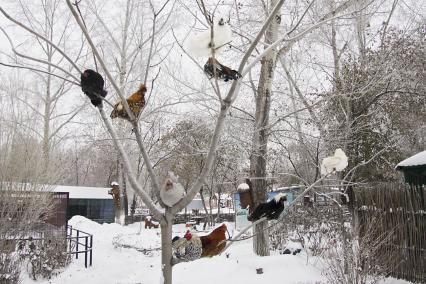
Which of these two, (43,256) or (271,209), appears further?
(43,256)

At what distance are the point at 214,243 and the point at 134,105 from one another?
79cm

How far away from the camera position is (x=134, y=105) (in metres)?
2.18

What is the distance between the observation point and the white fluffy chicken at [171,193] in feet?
6.39

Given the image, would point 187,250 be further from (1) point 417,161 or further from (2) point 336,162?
(1) point 417,161

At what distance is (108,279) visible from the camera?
1006 centimetres

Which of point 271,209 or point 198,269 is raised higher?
point 271,209

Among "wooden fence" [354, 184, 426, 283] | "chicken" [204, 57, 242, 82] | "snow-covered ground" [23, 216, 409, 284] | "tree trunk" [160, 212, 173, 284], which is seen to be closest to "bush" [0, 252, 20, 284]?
"snow-covered ground" [23, 216, 409, 284]

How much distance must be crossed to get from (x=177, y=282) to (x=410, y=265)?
4.10m

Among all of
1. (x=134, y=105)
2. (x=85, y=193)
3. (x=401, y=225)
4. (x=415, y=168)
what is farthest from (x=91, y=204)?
(x=134, y=105)

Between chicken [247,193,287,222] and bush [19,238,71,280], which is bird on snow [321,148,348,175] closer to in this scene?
chicken [247,193,287,222]

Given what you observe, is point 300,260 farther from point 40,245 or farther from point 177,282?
point 40,245

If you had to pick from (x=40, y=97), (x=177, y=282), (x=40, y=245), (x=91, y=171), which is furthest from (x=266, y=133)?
(x=91, y=171)

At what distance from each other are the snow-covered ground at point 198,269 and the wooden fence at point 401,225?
12.9 inches

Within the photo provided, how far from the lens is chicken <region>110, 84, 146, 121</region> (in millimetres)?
2121
